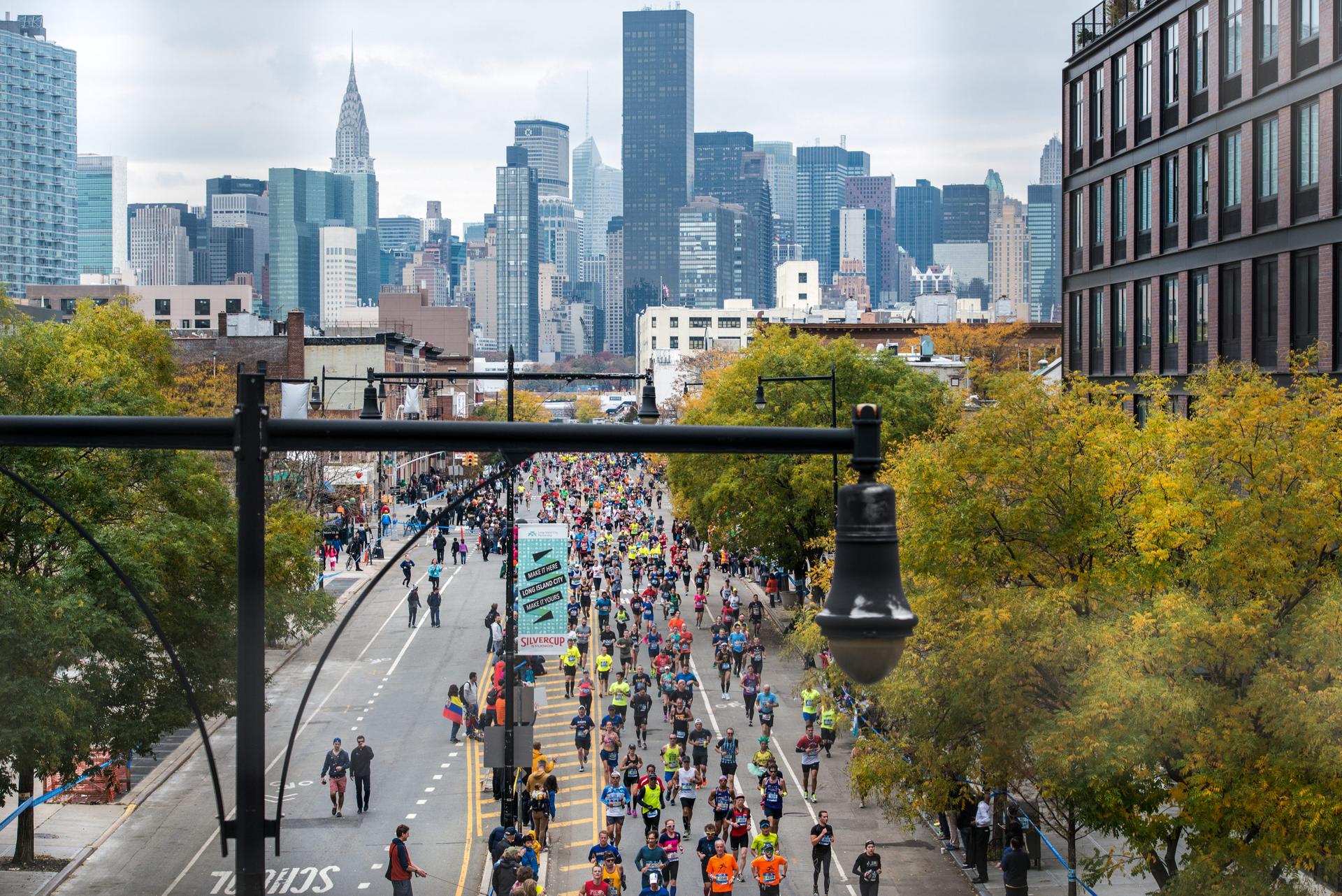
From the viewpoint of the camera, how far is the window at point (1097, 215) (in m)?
48.7

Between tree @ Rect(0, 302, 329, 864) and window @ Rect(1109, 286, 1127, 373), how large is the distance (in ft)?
97.3

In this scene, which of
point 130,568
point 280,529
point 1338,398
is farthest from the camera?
point 280,529

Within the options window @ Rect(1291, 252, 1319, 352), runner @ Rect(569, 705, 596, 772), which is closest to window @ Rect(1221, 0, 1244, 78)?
window @ Rect(1291, 252, 1319, 352)

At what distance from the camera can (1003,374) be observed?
74.9 feet

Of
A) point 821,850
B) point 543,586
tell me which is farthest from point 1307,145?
point 821,850

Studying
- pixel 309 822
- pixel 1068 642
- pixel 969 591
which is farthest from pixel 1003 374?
pixel 309 822

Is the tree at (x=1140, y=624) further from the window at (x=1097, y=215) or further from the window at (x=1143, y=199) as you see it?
the window at (x=1097, y=215)

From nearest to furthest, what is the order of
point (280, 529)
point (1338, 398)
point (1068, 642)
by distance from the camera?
point (1068, 642) → point (1338, 398) → point (280, 529)

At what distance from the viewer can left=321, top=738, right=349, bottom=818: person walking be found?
92.1 feet

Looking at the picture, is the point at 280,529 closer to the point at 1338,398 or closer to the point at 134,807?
the point at 134,807

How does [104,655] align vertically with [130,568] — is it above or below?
below

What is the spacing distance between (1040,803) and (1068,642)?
405 inches

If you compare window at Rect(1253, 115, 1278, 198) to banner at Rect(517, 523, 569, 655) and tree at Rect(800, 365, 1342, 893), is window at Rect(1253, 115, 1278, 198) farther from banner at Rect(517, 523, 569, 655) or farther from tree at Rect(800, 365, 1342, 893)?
banner at Rect(517, 523, 569, 655)

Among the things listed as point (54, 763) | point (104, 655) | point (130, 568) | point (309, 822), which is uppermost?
point (130, 568)
